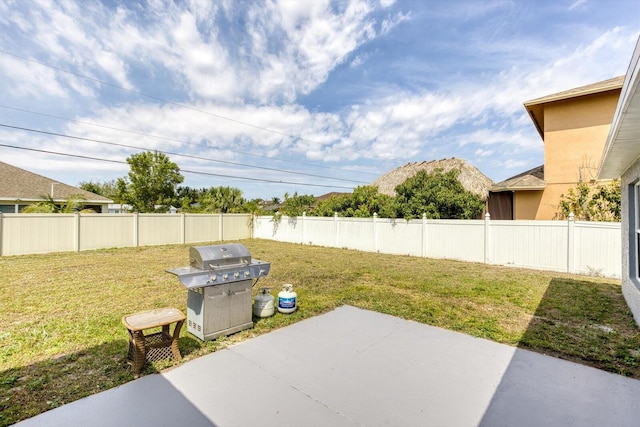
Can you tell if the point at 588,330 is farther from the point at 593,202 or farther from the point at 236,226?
the point at 236,226

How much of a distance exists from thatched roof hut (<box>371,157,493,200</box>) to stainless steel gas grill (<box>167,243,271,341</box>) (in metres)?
12.3

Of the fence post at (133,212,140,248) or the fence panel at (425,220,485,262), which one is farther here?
the fence post at (133,212,140,248)

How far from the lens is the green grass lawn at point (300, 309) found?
A: 3055mm

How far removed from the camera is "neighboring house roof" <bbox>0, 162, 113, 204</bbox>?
602 inches

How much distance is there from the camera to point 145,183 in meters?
19.5

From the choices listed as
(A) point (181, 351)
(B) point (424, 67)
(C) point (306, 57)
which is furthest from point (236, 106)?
(A) point (181, 351)

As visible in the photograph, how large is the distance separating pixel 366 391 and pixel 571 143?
Result: 1294 cm

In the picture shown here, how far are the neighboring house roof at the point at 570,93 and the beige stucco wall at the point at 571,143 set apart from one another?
0.31 meters

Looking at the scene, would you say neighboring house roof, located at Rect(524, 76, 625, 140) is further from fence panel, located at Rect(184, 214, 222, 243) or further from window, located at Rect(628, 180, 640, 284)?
fence panel, located at Rect(184, 214, 222, 243)

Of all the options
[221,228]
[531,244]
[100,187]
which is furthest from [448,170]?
[100,187]

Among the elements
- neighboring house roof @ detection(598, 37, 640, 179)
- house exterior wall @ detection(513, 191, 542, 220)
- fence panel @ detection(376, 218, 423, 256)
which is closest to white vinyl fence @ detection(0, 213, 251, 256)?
fence panel @ detection(376, 218, 423, 256)

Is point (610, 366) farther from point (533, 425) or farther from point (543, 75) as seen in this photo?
point (543, 75)

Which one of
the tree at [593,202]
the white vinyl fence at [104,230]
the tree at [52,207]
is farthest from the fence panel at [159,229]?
the tree at [593,202]

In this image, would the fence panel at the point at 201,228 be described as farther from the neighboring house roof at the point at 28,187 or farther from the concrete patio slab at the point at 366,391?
the concrete patio slab at the point at 366,391
